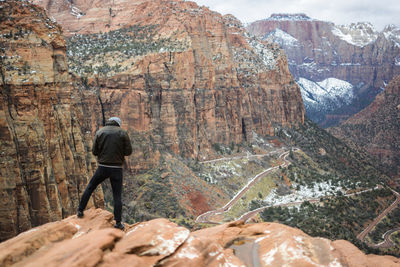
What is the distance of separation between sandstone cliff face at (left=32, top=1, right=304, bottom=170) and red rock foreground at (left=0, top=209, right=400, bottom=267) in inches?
1921

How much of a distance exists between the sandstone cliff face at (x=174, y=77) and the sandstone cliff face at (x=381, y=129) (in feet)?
202

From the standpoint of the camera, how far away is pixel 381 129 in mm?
154625

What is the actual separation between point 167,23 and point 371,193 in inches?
2318

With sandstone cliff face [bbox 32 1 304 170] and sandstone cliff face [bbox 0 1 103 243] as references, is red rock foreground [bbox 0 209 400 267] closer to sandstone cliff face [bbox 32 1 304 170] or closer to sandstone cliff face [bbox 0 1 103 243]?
sandstone cliff face [bbox 0 1 103 243]

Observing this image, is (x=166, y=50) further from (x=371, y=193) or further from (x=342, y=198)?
(x=371, y=193)

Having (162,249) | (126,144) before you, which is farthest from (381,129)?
(162,249)

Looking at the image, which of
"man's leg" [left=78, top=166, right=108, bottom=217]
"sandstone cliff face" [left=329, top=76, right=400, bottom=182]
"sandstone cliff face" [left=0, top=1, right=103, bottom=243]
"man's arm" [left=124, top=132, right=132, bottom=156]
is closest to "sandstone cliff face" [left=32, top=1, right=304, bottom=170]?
"sandstone cliff face" [left=0, top=1, right=103, bottom=243]

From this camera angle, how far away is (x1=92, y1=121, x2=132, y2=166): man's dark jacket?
11109 mm

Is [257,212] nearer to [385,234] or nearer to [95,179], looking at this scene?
[385,234]

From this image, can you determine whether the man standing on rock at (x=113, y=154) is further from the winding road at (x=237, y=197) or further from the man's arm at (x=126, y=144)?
the winding road at (x=237, y=197)

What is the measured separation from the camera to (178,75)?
66688mm

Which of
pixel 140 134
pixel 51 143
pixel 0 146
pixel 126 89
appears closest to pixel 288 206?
pixel 140 134

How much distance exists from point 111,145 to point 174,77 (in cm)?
5594

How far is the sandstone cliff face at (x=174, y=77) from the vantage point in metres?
59.2
